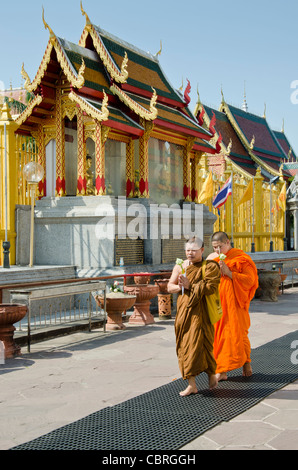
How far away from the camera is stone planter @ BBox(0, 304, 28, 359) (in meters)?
7.68

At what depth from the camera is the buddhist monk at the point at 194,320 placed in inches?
232

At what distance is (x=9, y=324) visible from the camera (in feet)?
25.6

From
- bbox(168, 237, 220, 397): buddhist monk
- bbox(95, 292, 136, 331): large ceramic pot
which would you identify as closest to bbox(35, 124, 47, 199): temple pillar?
bbox(95, 292, 136, 331): large ceramic pot

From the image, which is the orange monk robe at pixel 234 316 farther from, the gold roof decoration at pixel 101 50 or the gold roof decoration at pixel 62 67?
the gold roof decoration at pixel 101 50

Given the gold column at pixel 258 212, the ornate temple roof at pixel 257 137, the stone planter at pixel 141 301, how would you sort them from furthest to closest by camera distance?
the ornate temple roof at pixel 257 137, the gold column at pixel 258 212, the stone planter at pixel 141 301

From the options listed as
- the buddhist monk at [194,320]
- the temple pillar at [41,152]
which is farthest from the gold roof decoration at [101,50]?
the buddhist monk at [194,320]

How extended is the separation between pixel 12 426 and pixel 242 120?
3545cm

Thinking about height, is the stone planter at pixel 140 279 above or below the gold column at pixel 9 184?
below

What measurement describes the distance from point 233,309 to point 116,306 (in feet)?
13.0

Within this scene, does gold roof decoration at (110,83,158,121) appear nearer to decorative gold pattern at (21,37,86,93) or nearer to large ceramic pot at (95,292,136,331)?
decorative gold pattern at (21,37,86,93)

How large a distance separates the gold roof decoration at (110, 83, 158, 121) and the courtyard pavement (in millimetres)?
5598

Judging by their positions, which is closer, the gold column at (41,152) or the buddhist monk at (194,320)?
the buddhist monk at (194,320)

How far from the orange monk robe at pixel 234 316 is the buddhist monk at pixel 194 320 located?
455 mm
